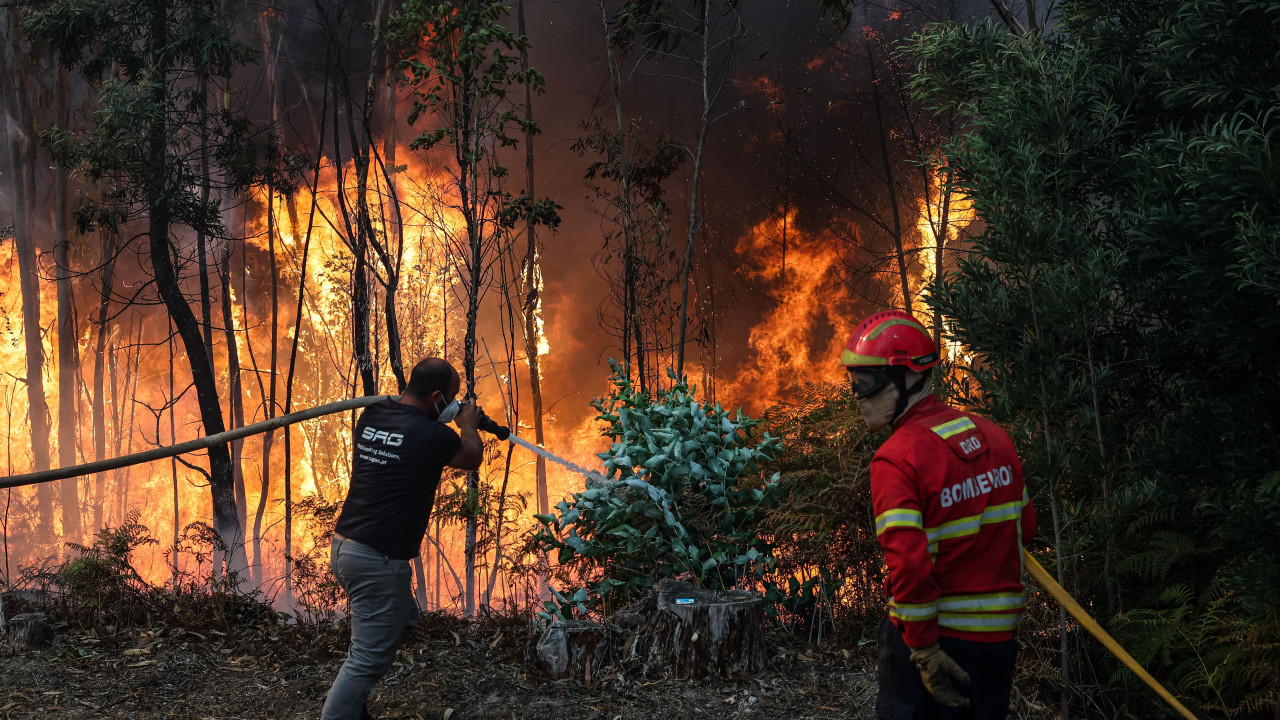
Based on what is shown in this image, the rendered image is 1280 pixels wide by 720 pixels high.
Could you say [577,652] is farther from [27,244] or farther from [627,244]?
[27,244]

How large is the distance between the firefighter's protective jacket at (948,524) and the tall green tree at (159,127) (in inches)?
326

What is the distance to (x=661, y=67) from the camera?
33.8 ft

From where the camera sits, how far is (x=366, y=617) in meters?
3.64

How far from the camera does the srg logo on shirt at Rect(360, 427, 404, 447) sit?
368 cm

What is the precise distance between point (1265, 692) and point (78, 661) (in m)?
6.48

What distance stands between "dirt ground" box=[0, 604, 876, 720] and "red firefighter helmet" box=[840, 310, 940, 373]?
2.43m

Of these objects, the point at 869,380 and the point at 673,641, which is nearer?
the point at 869,380

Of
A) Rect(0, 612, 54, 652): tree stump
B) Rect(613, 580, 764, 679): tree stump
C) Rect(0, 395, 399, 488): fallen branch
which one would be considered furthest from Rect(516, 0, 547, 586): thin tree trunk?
Rect(0, 395, 399, 488): fallen branch

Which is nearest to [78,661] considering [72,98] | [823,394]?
[823,394]

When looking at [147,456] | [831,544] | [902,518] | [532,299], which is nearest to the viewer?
[902,518]

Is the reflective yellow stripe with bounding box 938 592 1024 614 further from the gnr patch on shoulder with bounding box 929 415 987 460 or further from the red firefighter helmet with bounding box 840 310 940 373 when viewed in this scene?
the red firefighter helmet with bounding box 840 310 940 373

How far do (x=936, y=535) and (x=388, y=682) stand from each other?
3574 mm

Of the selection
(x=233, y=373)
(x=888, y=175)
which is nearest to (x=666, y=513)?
(x=888, y=175)

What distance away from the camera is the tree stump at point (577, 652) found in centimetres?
457
